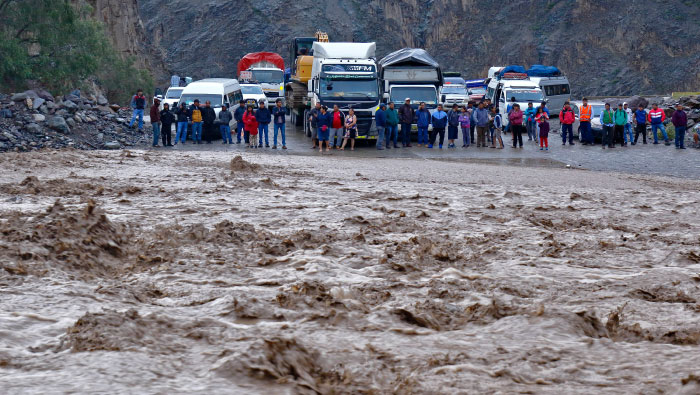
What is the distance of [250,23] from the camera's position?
2943 inches

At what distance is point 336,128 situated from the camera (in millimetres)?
24547

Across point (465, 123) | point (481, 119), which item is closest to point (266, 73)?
point (465, 123)

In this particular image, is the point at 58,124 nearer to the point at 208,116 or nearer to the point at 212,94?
the point at 208,116

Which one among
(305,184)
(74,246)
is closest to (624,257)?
(74,246)

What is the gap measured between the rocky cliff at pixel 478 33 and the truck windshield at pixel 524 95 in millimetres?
29074

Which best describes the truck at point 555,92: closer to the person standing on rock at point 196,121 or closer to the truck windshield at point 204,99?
the truck windshield at point 204,99

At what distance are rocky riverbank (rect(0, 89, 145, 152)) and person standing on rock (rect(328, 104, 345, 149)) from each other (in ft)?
20.3

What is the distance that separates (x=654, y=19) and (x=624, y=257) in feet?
193

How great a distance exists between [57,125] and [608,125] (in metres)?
16.6

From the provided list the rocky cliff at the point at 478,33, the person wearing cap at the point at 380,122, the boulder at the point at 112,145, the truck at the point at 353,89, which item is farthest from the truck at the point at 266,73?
the rocky cliff at the point at 478,33

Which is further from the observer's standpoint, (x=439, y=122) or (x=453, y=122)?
(x=453, y=122)

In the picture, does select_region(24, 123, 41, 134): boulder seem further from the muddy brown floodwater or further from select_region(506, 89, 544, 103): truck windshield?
select_region(506, 89, 544, 103): truck windshield

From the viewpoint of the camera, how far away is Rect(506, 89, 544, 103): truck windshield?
107 ft

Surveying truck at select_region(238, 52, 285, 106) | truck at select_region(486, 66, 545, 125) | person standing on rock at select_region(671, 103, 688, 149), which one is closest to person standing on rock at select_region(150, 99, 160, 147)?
truck at select_region(486, 66, 545, 125)
